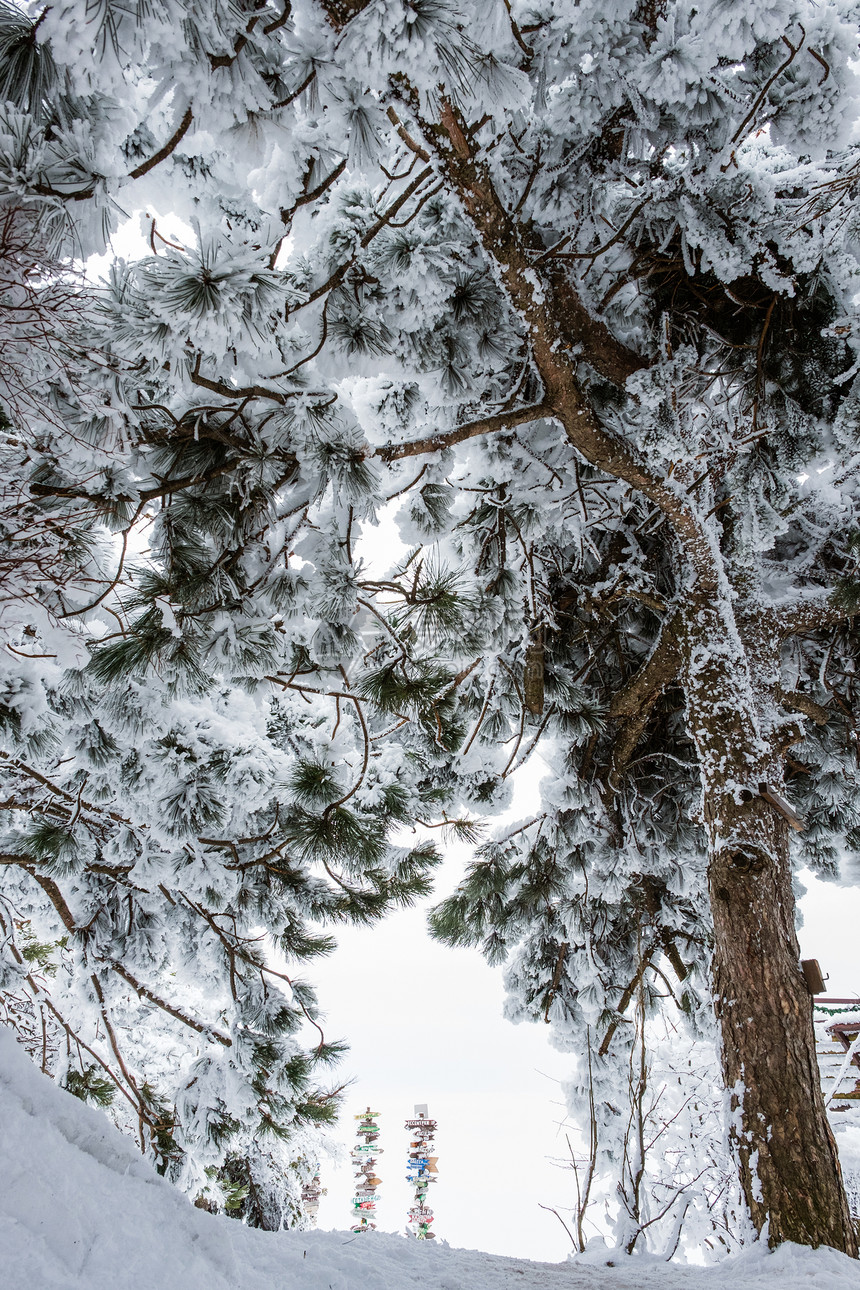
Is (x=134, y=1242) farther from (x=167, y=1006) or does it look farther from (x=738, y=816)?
(x=167, y=1006)

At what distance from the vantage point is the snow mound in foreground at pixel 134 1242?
77cm

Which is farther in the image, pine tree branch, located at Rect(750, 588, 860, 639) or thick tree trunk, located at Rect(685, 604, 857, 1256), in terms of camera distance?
pine tree branch, located at Rect(750, 588, 860, 639)

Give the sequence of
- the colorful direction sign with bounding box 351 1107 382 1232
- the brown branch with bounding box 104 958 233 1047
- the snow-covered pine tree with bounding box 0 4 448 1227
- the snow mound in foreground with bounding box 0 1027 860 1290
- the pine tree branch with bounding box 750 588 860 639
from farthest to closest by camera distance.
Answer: the colorful direction sign with bounding box 351 1107 382 1232 < the brown branch with bounding box 104 958 233 1047 < the pine tree branch with bounding box 750 588 860 639 < the snow-covered pine tree with bounding box 0 4 448 1227 < the snow mound in foreground with bounding box 0 1027 860 1290

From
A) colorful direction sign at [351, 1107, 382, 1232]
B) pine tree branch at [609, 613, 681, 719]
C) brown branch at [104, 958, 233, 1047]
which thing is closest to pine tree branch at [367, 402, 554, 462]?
pine tree branch at [609, 613, 681, 719]

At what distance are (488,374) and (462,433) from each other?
49 centimetres

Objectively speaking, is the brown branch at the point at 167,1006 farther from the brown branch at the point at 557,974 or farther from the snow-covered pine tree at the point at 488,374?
the brown branch at the point at 557,974

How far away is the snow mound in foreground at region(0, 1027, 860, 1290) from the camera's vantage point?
0.77 metres

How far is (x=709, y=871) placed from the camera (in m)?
2.29

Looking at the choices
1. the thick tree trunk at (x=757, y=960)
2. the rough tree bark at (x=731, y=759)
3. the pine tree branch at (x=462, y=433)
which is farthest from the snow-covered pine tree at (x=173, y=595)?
the thick tree trunk at (x=757, y=960)

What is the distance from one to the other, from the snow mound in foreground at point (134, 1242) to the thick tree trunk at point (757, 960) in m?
0.24

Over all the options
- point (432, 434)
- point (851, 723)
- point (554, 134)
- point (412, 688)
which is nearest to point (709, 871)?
point (412, 688)

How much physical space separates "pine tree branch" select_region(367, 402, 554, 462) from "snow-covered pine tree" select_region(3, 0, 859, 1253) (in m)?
0.02

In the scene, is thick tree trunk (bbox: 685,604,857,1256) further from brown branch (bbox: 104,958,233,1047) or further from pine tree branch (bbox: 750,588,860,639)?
brown branch (bbox: 104,958,233,1047)

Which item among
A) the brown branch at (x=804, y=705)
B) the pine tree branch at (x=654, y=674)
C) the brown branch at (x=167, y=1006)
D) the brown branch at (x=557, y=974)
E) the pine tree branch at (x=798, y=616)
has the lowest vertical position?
the brown branch at (x=167, y=1006)
